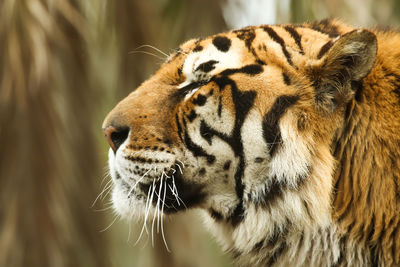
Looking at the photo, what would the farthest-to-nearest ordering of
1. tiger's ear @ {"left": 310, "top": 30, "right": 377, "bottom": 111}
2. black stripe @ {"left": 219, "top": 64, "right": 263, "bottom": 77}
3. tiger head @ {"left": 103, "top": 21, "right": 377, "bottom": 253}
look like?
black stripe @ {"left": 219, "top": 64, "right": 263, "bottom": 77} → tiger head @ {"left": 103, "top": 21, "right": 377, "bottom": 253} → tiger's ear @ {"left": 310, "top": 30, "right": 377, "bottom": 111}

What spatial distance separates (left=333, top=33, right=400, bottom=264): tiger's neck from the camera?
225 centimetres

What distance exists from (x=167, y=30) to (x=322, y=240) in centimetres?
316

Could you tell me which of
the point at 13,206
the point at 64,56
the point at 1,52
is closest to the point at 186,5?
the point at 64,56

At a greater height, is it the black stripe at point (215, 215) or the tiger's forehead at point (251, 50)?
the tiger's forehead at point (251, 50)

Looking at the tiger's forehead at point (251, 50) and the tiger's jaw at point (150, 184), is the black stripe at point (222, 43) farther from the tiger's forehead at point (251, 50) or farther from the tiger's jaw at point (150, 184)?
the tiger's jaw at point (150, 184)

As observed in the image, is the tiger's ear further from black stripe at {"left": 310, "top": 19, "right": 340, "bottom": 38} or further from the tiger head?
black stripe at {"left": 310, "top": 19, "right": 340, "bottom": 38}

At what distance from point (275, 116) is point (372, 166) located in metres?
0.43

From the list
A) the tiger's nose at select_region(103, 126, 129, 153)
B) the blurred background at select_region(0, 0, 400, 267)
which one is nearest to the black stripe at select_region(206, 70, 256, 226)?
the tiger's nose at select_region(103, 126, 129, 153)

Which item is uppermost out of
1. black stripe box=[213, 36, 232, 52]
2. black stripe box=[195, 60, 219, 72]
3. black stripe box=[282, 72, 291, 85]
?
black stripe box=[213, 36, 232, 52]

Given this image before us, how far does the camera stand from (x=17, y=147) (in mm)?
4547

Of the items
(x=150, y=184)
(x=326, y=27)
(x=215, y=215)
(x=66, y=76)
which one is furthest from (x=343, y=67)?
(x=66, y=76)

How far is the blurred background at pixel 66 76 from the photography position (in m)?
4.35

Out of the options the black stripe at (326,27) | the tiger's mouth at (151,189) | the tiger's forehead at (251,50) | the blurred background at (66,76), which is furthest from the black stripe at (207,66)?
the blurred background at (66,76)

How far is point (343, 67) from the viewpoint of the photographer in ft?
7.61
